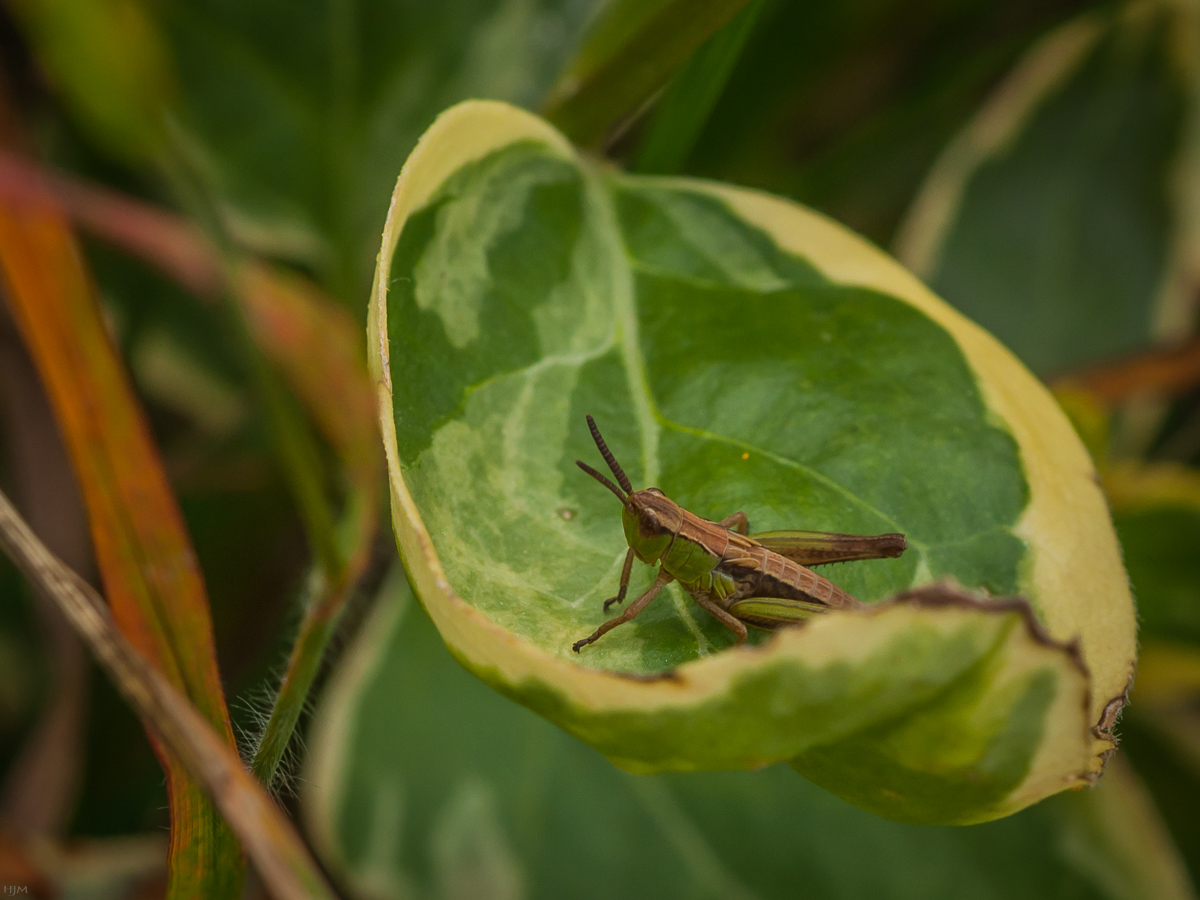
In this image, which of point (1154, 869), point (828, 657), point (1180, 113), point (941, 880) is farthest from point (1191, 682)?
point (828, 657)

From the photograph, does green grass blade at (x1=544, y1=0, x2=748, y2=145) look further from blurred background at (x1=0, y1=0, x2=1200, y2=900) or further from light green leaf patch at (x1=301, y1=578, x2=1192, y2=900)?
light green leaf patch at (x1=301, y1=578, x2=1192, y2=900)

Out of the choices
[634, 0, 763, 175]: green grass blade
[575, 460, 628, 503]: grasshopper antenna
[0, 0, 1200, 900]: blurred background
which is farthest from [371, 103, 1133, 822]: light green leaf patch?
[0, 0, 1200, 900]: blurred background

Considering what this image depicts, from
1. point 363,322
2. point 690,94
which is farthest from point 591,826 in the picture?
point 690,94

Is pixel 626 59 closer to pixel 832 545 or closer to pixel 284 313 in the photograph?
pixel 832 545

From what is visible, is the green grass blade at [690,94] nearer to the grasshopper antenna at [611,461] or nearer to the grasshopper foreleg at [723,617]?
the grasshopper antenna at [611,461]

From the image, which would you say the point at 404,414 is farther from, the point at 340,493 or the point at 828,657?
the point at 340,493

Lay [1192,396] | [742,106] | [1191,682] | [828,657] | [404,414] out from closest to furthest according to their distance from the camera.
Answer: [828,657] → [404,414] → [1191,682] → [742,106] → [1192,396]

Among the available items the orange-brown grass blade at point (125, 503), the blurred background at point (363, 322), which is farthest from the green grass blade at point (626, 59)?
the orange-brown grass blade at point (125, 503)
